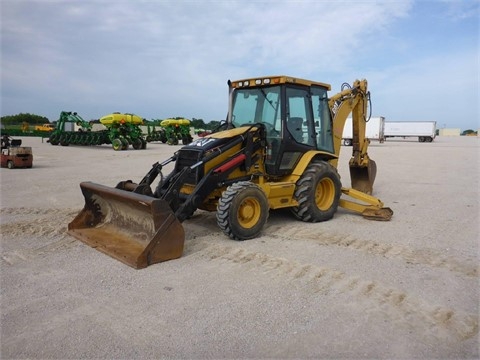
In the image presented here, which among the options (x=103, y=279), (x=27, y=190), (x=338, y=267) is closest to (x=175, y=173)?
(x=103, y=279)

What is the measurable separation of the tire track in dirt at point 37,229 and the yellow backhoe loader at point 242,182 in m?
0.27

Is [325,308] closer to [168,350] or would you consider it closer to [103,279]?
[168,350]

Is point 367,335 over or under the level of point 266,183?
under

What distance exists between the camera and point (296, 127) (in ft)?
23.5

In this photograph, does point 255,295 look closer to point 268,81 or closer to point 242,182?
point 242,182

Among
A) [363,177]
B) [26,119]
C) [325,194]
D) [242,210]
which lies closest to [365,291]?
[242,210]

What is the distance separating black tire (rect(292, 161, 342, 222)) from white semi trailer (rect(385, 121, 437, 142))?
43.6 meters

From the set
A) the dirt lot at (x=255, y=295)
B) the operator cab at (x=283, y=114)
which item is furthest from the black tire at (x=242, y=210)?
the operator cab at (x=283, y=114)

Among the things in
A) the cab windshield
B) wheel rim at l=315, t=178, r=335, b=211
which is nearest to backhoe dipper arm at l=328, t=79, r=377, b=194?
wheel rim at l=315, t=178, r=335, b=211

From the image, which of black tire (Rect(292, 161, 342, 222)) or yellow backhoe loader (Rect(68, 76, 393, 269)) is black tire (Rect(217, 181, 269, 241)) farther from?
black tire (Rect(292, 161, 342, 222))

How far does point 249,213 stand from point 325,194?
2073mm

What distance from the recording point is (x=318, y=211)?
23.5 ft

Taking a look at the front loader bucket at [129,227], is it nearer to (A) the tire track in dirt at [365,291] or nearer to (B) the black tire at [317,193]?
(A) the tire track in dirt at [365,291]

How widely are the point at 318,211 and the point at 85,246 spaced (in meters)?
3.84
